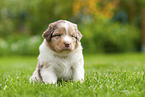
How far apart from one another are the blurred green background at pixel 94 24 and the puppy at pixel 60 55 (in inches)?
426

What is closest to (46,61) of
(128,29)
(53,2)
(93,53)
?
(93,53)

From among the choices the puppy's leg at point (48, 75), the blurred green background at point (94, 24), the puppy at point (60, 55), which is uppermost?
the blurred green background at point (94, 24)

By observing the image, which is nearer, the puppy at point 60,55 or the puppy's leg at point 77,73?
the puppy at point 60,55

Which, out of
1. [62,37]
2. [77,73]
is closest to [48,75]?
[77,73]

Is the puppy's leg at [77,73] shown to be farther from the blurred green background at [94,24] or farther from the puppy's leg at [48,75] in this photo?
the blurred green background at [94,24]

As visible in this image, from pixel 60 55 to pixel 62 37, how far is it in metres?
0.30

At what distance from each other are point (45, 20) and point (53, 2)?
1.65 meters

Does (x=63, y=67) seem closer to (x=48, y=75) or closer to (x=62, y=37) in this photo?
(x=48, y=75)

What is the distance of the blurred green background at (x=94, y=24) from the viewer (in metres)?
15.0

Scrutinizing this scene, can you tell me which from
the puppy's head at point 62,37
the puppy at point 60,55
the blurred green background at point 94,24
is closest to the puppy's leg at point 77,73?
the puppy at point 60,55

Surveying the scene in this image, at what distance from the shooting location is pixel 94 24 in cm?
1617

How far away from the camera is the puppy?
3359 millimetres

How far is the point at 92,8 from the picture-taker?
1587 centimetres

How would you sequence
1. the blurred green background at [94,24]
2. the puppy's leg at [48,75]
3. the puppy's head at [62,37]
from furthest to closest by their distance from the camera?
the blurred green background at [94,24] → the puppy's leg at [48,75] → the puppy's head at [62,37]
